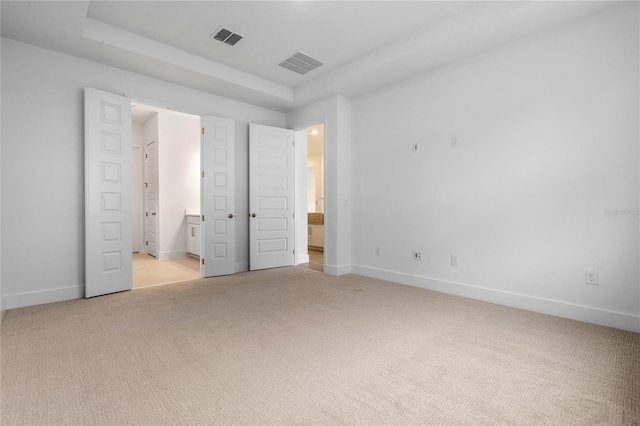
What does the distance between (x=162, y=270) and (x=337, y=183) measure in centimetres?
331

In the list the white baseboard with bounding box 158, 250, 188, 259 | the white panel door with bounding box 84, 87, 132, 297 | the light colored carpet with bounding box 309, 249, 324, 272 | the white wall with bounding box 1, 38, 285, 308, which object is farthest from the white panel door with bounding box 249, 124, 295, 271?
the white baseboard with bounding box 158, 250, 188, 259

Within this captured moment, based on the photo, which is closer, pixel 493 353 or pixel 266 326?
pixel 493 353

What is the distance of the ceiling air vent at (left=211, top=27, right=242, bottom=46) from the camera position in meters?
3.35

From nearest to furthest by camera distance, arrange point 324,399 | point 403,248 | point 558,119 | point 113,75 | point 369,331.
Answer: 1. point 324,399
2. point 369,331
3. point 558,119
4. point 113,75
5. point 403,248

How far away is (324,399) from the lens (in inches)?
65.4

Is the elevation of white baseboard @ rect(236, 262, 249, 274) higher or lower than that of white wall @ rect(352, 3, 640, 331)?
lower

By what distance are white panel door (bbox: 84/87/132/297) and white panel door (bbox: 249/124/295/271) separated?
180 centimetres

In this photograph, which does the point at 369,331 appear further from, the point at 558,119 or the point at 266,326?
the point at 558,119

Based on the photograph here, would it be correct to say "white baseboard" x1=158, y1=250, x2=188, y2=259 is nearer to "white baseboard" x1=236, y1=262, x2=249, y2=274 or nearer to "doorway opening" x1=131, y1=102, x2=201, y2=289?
"doorway opening" x1=131, y1=102, x2=201, y2=289

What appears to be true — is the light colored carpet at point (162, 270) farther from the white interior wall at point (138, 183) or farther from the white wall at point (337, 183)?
the white wall at point (337, 183)

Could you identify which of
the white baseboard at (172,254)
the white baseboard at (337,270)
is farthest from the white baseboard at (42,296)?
the white baseboard at (337,270)

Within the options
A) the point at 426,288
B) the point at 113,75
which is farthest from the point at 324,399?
the point at 113,75

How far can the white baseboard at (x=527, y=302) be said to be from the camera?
2.66 metres

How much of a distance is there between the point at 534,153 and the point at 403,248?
74.4 inches
